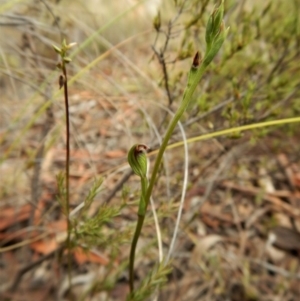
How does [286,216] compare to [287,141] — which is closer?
[286,216]

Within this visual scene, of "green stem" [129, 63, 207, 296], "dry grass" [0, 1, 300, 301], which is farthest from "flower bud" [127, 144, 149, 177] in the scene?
"dry grass" [0, 1, 300, 301]

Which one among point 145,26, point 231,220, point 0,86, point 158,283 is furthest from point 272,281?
point 0,86

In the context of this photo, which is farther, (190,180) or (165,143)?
(190,180)

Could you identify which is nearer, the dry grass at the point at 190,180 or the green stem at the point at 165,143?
the green stem at the point at 165,143

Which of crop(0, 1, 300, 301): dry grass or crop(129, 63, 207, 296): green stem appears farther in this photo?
crop(0, 1, 300, 301): dry grass

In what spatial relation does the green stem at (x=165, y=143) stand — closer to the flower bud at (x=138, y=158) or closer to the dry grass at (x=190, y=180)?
the flower bud at (x=138, y=158)

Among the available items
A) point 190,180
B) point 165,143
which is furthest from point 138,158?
point 190,180

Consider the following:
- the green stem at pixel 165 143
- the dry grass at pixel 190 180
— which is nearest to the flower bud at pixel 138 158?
the green stem at pixel 165 143

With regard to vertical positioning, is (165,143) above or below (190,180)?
above

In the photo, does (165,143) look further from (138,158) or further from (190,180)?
(190,180)

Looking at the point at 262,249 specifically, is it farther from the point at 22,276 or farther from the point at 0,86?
the point at 0,86

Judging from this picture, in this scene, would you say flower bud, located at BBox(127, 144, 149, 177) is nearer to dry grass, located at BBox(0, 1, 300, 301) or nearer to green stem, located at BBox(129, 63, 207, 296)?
green stem, located at BBox(129, 63, 207, 296)
